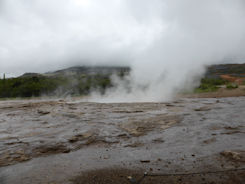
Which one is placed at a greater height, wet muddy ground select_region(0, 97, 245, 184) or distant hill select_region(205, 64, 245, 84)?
distant hill select_region(205, 64, 245, 84)

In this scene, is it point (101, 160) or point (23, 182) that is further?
point (101, 160)

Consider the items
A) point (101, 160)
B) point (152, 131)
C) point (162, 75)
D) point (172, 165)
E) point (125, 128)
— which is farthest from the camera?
point (162, 75)

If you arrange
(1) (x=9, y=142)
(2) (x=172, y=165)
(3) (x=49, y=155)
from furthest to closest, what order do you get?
(1) (x=9, y=142), (3) (x=49, y=155), (2) (x=172, y=165)

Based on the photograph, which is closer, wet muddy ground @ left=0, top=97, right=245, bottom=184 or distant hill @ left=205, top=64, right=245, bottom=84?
wet muddy ground @ left=0, top=97, right=245, bottom=184

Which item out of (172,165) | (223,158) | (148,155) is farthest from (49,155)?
(223,158)

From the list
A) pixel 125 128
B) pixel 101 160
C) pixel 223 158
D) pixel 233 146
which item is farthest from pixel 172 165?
pixel 125 128

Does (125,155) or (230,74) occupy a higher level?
(230,74)

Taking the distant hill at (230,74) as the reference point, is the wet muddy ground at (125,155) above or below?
below

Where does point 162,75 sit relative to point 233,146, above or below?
above

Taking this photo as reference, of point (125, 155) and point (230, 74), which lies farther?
point (230, 74)

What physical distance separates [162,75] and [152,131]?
701 inches

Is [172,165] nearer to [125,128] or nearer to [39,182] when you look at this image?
[39,182]

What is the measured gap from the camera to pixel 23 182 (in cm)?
332

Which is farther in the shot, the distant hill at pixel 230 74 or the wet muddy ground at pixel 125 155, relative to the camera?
the distant hill at pixel 230 74
